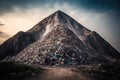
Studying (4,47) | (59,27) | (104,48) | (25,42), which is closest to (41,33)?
(25,42)

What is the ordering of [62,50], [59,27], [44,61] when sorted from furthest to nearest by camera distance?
[59,27] → [62,50] → [44,61]

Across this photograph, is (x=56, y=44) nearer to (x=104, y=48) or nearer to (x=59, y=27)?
(x=59, y=27)

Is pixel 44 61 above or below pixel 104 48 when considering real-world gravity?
below

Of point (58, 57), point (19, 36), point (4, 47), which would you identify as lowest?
point (58, 57)

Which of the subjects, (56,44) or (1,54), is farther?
(1,54)

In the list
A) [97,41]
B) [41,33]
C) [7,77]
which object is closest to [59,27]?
[41,33]

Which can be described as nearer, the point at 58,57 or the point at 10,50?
the point at 58,57

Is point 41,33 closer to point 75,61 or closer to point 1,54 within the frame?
point 1,54

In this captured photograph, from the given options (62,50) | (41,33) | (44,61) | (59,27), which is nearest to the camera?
(44,61)

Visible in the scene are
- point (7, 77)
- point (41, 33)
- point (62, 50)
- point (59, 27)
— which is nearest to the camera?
point (7, 77)
